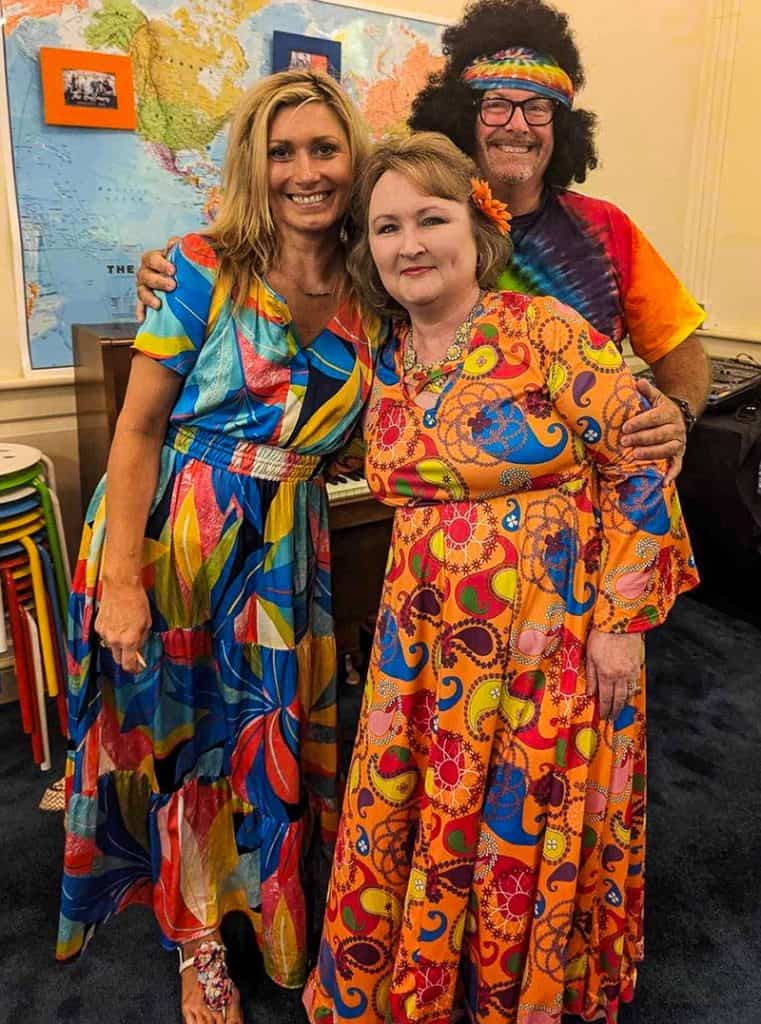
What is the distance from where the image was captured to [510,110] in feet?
4.93

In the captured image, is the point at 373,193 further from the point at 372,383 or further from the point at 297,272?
the point at 372,383

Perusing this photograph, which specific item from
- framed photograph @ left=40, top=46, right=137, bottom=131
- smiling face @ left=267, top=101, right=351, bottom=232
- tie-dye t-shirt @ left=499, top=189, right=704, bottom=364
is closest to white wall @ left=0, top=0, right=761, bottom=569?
framed photograph @ left=40, top=46, right=137, bottom=131

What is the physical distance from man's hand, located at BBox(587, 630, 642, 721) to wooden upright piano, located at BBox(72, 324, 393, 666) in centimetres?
125

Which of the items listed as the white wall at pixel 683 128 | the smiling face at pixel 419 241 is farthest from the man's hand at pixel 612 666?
the white wall at pixel 683 128

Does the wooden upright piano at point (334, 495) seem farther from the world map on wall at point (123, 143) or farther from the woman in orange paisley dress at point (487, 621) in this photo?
the woman in orange paisley dress at point (487, 621)

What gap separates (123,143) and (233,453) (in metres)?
1.44

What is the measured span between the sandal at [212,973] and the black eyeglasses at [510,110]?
5.24 ft

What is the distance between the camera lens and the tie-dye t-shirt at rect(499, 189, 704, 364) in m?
1.54

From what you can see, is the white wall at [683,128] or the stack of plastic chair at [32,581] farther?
the white wall at [683,128]

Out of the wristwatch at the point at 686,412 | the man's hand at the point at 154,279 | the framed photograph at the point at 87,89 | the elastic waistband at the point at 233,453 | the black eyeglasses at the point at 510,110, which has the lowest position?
the elastic waistband at the point at 233,453

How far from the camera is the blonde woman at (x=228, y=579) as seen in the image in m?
1.37

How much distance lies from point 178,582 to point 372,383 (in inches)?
18.6

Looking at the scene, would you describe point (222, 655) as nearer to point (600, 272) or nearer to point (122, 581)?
point (122, 581)

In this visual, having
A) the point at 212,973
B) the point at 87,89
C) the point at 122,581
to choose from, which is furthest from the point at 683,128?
the point at 212,973
